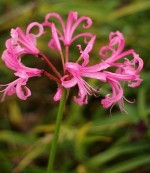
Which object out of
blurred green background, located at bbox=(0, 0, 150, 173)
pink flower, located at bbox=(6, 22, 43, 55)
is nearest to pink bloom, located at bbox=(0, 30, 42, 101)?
pink flower, located at bbox=(6, 22, 43, 55)

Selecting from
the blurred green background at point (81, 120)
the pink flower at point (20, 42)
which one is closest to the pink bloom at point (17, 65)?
the pink flower at point (20, 42)

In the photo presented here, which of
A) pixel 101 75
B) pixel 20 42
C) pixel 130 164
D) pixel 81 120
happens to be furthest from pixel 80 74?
pixel 81 120

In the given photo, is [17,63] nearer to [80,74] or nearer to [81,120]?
[80,74]

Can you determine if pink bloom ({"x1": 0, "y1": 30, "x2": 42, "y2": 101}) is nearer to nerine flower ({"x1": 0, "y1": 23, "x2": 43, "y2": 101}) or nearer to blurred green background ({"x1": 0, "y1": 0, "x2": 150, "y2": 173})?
nerine flower ({"x1": 0, "y1": 23, "x2": 43, "y2": 101})

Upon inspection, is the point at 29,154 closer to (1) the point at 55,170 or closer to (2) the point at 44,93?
(1) the point at 55,170

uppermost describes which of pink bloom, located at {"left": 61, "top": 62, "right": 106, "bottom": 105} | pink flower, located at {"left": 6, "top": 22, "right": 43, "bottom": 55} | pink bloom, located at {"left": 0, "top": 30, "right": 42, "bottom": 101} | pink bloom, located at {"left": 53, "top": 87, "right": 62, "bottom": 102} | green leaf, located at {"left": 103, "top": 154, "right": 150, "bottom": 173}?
green leaf, located at {"left": 103, "top": 154, "right": 150, "bottom": 173}

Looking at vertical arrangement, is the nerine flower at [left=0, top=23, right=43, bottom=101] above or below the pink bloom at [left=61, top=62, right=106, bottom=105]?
above

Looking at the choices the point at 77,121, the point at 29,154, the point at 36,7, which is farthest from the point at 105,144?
the point at 36,7

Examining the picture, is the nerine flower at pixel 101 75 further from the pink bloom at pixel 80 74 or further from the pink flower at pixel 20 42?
the pink flower at pixel 20 42
